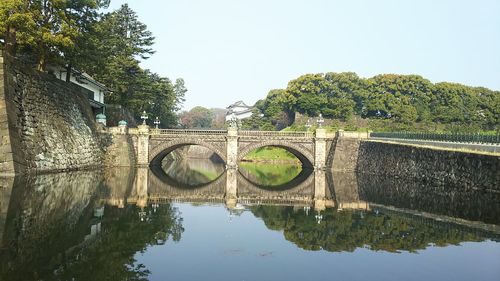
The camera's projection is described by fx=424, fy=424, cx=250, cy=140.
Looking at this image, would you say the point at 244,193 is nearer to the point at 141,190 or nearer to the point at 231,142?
the point at 141,190

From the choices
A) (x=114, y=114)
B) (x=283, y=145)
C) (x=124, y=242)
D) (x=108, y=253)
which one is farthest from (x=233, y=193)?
(x=114, y=114)

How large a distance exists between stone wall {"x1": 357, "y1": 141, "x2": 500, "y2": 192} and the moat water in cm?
106

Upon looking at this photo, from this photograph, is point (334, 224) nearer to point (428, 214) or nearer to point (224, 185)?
point (428, 214)

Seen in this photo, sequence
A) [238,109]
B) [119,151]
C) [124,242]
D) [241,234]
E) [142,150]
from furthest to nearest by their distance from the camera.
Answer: [238,109]
[142,150]
[119,151]
[241,234]
[124,242]

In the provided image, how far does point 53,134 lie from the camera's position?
38625mm

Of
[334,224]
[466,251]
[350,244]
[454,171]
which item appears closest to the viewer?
[466,251]

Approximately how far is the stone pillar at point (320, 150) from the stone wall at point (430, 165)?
4696 mm

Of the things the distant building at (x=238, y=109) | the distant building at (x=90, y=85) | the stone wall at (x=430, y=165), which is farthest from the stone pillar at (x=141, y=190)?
the distant building at (x=238, y=109)

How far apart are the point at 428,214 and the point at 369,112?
2841 inches

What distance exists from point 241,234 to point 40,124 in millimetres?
25568

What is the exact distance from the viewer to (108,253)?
14.9 metres

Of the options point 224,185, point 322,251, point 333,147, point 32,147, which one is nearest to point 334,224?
point 322,251

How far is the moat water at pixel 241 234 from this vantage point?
13.4 m

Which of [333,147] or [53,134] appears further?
[333,147]
